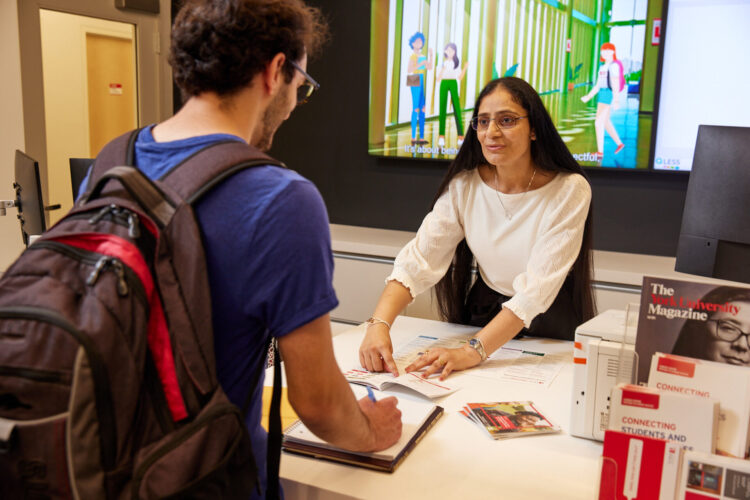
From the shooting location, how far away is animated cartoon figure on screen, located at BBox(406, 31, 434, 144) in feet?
12.6

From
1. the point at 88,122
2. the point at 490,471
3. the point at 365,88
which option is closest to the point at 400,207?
the point at 365,88

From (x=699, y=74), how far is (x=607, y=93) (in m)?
0.43

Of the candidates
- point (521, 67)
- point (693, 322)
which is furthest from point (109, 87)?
point (693, 322)

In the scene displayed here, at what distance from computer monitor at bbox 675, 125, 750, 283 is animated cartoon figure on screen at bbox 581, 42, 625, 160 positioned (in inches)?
75.7

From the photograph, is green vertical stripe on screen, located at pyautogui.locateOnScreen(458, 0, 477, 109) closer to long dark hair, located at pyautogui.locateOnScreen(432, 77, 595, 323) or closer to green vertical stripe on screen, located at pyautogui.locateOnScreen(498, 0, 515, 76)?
green vertical stripe on screen, located at pyautogui.locateOnScreen(498, 0, 515, 76)

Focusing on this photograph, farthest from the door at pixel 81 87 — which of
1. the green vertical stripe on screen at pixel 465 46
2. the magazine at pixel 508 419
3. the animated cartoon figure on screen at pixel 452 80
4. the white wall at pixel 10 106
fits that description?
the magazine at pixel 508 419

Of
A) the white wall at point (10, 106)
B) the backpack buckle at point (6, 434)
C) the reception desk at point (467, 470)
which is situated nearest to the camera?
the backpack buckle at point (6, 434)

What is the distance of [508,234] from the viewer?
215 cm

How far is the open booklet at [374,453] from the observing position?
1239 mm

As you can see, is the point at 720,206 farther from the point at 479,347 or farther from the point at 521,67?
the point at 521,67

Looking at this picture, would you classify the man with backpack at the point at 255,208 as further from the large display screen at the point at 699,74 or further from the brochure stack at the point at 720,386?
the large display screen at the point at 699,74

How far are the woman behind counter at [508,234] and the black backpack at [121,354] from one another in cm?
107

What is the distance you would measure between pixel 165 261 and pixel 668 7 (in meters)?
3.15

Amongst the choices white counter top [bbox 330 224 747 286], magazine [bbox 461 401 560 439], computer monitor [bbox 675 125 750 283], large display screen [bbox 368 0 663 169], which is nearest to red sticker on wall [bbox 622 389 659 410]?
magazine [bbox 461 401 560 439]
